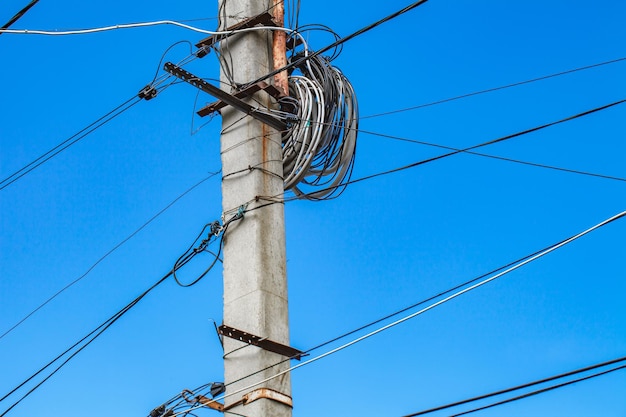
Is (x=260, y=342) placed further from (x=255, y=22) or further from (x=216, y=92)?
(x=255, y=22)

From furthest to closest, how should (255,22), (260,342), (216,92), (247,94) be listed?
(255,22) → (247,94) → (216,92) → (260,342)

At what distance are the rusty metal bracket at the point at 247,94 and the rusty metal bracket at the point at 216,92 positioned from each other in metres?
→ 0.16

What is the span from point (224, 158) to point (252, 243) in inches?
40.0

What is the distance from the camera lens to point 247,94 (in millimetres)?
9773

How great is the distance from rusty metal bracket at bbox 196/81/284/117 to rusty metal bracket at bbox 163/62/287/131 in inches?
6.3

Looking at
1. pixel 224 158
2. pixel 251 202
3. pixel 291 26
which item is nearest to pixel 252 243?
pixel 251 202

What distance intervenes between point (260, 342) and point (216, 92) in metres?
2.27

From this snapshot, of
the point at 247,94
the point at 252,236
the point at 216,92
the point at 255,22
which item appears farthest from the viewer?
the point at 255,22

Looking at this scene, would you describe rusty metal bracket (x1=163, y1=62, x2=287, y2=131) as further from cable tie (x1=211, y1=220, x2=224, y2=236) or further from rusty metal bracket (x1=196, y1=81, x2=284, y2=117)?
cable tie (x1=211, y1=220, x2=224, y2=236)

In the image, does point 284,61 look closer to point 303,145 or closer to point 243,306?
point 303,145

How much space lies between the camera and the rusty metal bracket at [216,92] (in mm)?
9477

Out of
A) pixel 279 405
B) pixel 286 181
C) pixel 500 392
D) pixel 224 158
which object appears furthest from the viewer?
pixel 286 181

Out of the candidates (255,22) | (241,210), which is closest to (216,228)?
(241,210)

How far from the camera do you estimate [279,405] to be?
8.33 m
